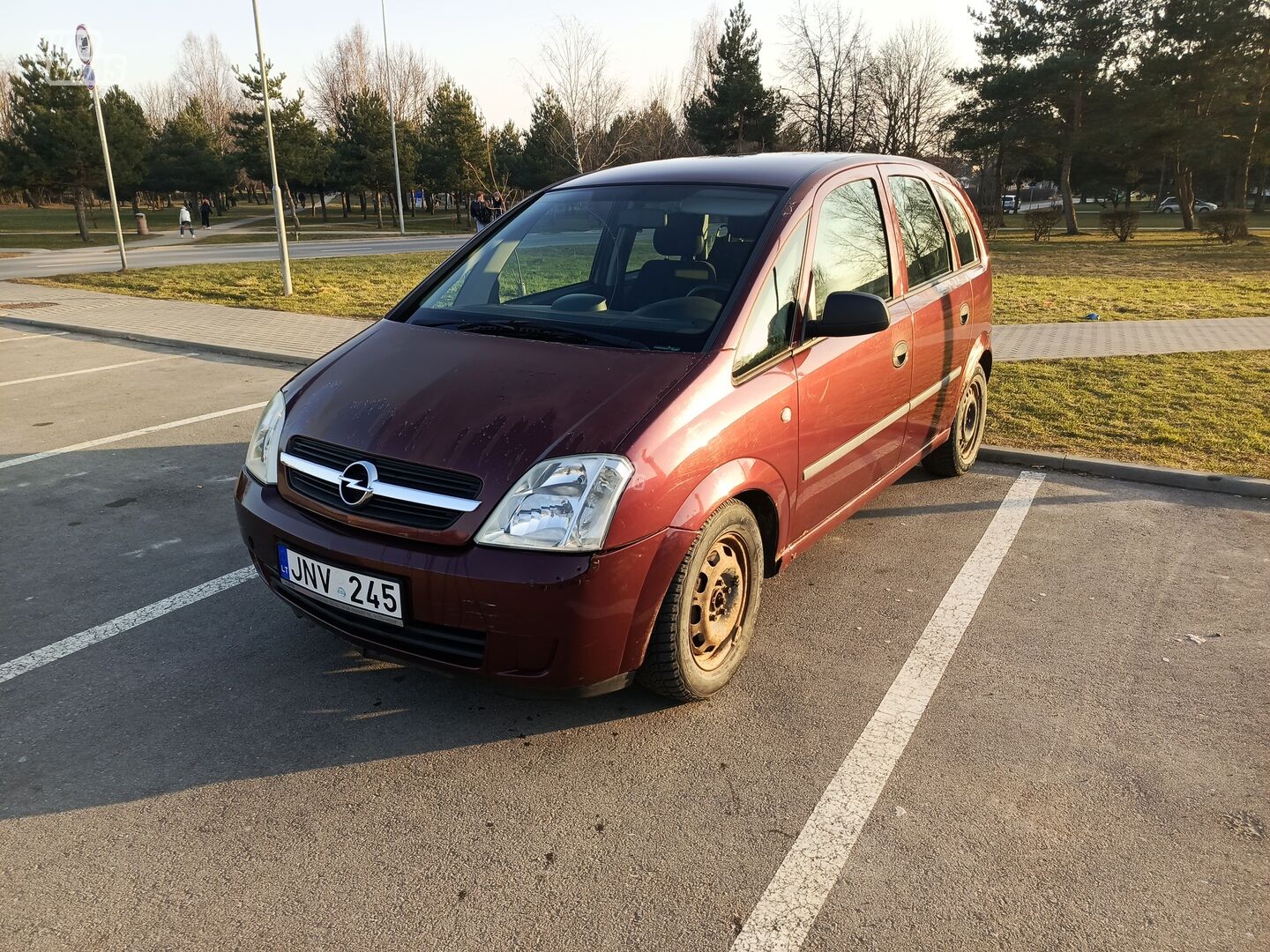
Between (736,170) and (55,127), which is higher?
(55,127)

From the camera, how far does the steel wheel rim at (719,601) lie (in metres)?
3.14

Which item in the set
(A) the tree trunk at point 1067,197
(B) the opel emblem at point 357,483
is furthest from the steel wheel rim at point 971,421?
(A) the tree trunk at point 1067,197

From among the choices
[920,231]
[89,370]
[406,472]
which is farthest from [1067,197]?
[406,472]

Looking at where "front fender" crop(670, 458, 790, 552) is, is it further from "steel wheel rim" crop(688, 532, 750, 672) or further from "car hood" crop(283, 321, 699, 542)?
"car hood" crop(283, 321, 699, 542)

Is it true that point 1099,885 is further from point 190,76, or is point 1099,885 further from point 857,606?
point 190,76

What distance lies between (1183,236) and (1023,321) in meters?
26.3

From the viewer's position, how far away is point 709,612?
3209 mm

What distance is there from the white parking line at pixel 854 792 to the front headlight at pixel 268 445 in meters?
2.15

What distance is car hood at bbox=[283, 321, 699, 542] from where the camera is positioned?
2.85 m

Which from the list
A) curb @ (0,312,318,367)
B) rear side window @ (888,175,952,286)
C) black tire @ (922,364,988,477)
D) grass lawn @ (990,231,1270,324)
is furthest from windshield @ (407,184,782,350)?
grass lawn @ (990,231,1270,324)

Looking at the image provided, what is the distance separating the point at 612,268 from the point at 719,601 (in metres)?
1.63

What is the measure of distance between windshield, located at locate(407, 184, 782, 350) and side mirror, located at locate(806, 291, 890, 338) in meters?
0.38

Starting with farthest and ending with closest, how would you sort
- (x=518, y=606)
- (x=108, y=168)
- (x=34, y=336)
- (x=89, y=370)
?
(x=108, y=168) < (x=34, y=336) < (x=89, y=370) < (x=518, y=606)

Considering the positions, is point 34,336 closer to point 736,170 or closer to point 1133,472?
point 736,170
